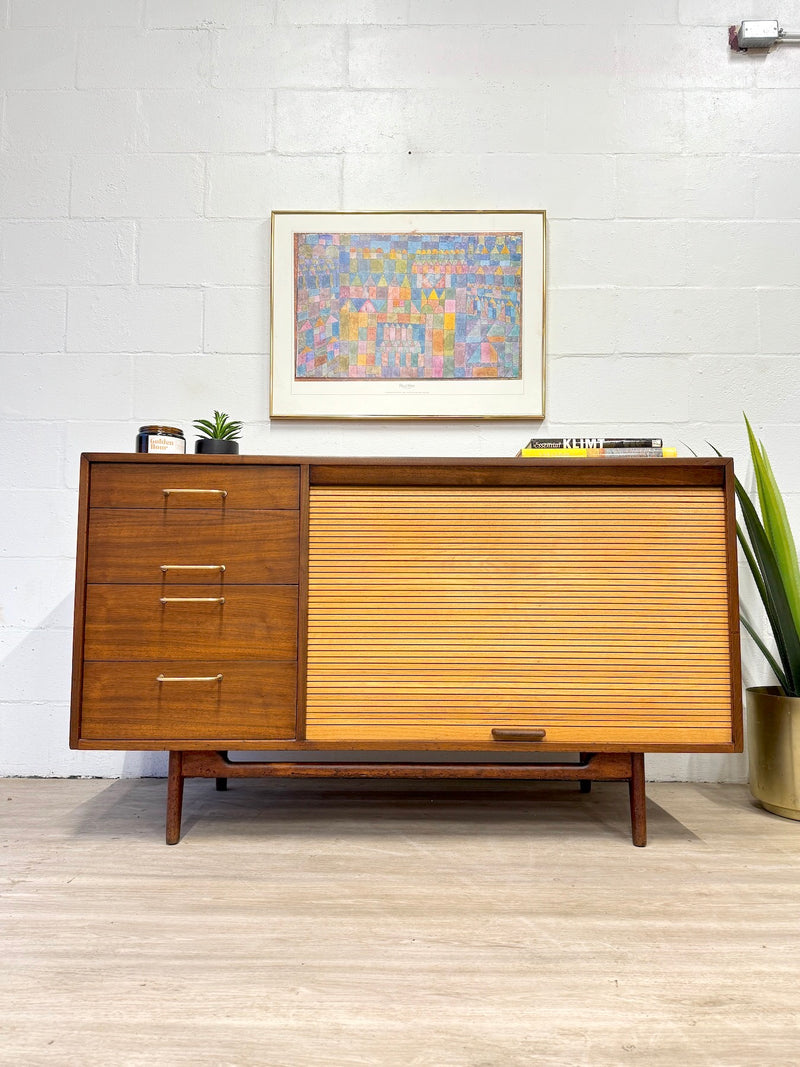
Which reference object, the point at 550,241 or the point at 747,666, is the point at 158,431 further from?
the point at 747,666

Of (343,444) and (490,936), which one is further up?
(343,444)

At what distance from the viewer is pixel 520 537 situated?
1323 millimetres

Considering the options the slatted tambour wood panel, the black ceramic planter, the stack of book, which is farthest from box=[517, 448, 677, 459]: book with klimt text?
the black ceramic planter

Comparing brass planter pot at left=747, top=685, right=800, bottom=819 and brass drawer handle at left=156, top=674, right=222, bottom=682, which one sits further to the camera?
brass planter pot at left=747, top=685, right=800, bottom=819

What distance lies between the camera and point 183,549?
Answer: 1305mm

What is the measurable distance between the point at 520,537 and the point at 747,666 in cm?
92

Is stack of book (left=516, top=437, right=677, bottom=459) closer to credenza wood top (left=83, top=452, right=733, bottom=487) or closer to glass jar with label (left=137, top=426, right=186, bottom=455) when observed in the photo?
credenza wood top (left=83, top=452, right=733, bottom=487)

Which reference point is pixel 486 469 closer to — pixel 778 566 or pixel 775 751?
pixel 778 566

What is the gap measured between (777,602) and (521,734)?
73 centimetres

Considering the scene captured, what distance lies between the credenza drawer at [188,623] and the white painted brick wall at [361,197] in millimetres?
624

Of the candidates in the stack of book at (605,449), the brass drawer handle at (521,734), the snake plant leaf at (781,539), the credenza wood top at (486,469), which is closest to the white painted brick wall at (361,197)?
the snake plant leaf at (781,539)

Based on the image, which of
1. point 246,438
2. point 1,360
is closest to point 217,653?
point 246,438

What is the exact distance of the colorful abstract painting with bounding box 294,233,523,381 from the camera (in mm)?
1799

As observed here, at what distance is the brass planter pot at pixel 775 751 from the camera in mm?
1462
